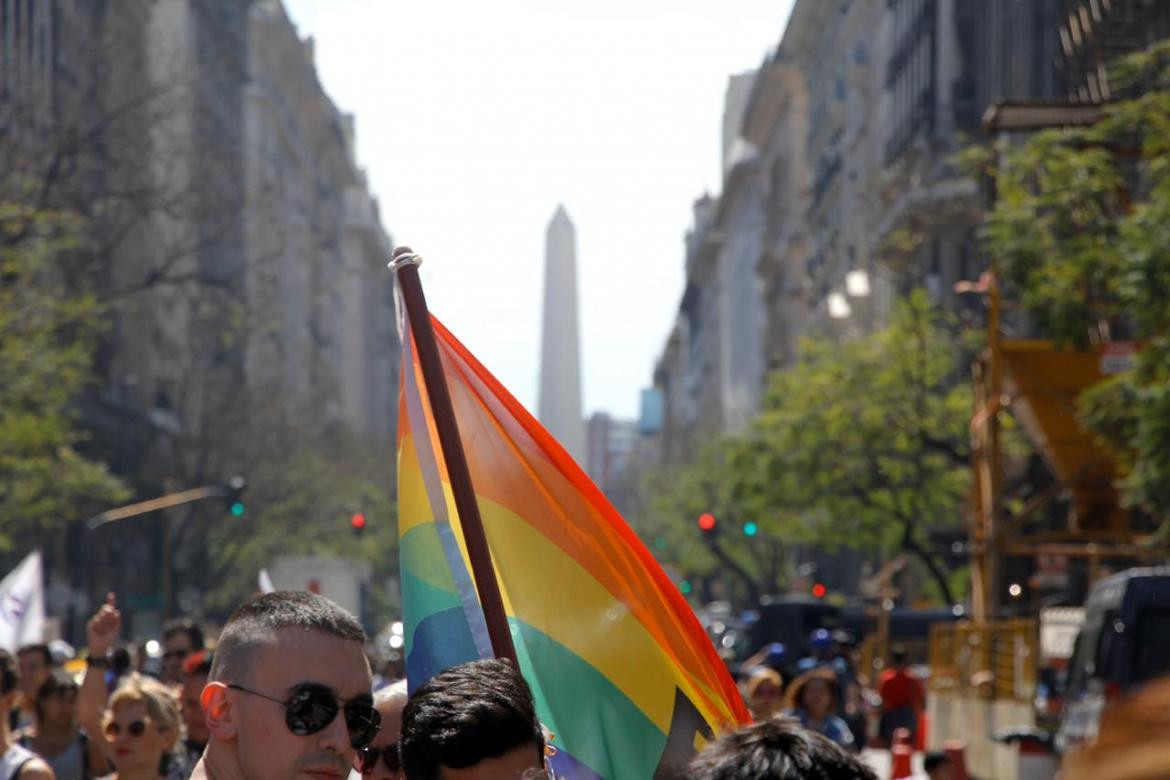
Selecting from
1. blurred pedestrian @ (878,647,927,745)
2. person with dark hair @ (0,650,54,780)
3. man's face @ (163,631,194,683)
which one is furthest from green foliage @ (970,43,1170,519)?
person with dark hair @ (0,650,54,780)

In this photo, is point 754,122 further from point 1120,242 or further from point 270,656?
point 270,656

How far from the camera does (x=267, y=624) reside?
402 centimetres

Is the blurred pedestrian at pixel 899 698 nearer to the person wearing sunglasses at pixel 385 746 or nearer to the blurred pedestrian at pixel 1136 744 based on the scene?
the person wearing sunglasses at pixel 385 746

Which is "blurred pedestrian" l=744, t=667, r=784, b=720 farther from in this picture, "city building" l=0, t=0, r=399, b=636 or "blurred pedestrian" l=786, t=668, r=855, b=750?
"city building" l=0, t=0, r=399, b=636

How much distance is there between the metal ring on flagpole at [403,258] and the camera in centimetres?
532

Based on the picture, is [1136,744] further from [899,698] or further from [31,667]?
[899,698]

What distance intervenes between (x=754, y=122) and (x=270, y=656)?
107 m

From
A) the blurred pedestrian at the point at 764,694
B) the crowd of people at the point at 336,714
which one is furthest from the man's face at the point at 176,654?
the crowd of people at the point at 336,714

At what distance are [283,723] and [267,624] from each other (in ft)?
0.59

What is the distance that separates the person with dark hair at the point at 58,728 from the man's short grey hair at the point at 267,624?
5464mm

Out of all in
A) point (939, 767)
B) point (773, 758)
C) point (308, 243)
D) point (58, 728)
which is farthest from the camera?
point (308, 243)

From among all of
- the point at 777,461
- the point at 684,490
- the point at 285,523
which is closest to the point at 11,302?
the point at 777,461

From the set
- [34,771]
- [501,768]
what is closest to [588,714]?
[501,768]

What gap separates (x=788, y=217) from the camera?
319 feet
